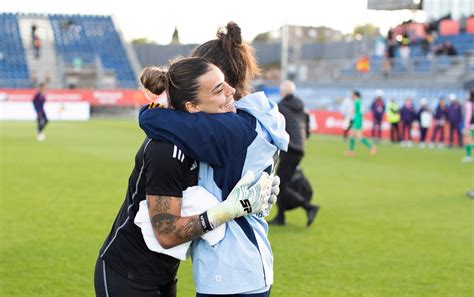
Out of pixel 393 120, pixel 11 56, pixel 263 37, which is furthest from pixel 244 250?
pixel 263 37

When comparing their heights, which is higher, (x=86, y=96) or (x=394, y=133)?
(x=394, y=133)

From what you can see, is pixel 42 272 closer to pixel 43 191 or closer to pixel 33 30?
pixel 43 191

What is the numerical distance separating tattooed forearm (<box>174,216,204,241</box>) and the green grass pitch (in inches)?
156

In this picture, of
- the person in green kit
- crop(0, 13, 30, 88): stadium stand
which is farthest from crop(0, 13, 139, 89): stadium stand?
the person in green kit

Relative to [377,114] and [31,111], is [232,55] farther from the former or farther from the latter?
[31,111]

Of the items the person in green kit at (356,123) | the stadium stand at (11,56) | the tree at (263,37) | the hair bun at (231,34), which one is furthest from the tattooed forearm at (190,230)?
the tree at (263,37)

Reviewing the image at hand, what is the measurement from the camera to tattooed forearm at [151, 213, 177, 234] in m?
3.15

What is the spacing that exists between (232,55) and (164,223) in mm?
835

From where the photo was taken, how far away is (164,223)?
3.16 meters

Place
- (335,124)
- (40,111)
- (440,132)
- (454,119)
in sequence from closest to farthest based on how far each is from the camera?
(40,111)
(454,119)
(440,132)
(335,124)

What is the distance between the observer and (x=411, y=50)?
4069cm

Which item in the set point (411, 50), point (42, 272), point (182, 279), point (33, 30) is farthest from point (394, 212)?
point (33, 30)

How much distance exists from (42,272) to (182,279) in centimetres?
143

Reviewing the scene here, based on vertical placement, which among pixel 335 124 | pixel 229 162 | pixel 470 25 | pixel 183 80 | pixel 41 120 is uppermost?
pixel 183 80
